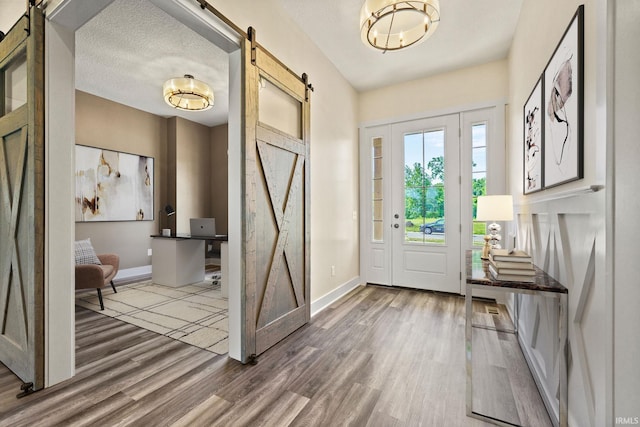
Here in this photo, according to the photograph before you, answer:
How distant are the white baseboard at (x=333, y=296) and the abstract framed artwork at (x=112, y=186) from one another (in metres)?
3.95

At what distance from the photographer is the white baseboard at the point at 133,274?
4.77 meters

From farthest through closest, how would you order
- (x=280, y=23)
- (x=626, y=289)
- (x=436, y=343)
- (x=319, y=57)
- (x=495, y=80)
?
(x=495, y=80)
(x=319, y=57)
(x=280, y=23)
(x=436, y=343)
(x=626, y=289)

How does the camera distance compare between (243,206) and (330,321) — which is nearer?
(243,206)

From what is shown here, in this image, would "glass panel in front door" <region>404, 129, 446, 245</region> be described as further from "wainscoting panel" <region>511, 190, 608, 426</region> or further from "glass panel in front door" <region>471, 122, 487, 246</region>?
"wainscoting panel" <region>511, 190, 608, 426</region>

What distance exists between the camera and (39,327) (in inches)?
68.0

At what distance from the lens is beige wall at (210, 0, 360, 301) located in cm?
257

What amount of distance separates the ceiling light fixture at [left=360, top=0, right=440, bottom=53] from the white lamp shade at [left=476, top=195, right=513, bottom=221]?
1484mm

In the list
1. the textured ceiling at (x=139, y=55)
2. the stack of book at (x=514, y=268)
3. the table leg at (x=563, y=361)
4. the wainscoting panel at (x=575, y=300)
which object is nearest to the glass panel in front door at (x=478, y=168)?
the wainscoting panel at (x=575, y=300)

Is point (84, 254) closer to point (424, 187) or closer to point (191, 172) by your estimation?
point (191, 172)

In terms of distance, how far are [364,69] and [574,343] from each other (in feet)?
11.7

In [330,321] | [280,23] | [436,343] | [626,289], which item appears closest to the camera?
[626,289]

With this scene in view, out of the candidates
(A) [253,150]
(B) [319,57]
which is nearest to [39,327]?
(A) [253,150]

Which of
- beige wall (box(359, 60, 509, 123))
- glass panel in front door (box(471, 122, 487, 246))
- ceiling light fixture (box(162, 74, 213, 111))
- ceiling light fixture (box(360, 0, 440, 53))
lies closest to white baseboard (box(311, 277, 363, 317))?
glass panel in front door (box(471, 122, 487, 246))

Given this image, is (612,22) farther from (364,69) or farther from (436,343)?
(364,69)
